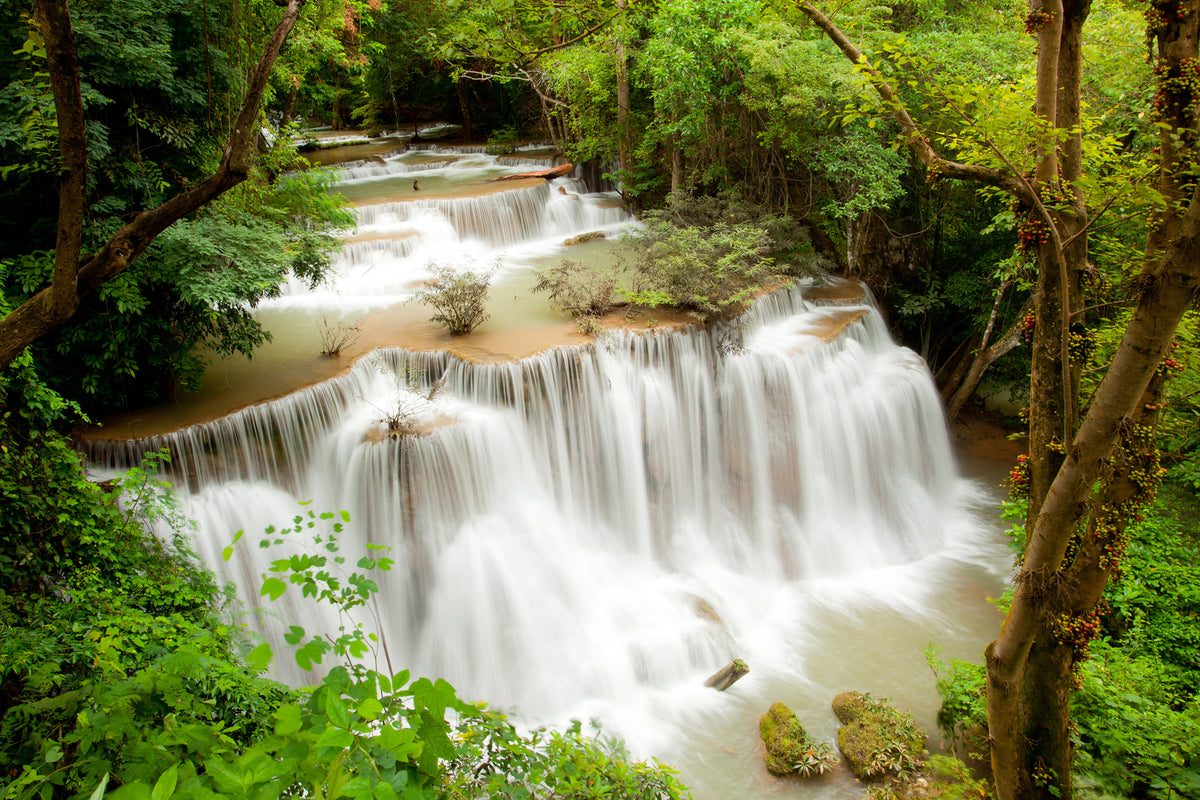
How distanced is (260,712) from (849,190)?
1075 cm

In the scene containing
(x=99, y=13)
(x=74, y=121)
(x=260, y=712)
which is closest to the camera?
(x=74, y=121)

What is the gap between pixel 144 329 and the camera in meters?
6.54

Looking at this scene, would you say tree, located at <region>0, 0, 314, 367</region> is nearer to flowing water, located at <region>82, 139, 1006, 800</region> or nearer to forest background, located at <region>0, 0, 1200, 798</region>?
forest background, located at <region>0, 0, 1200, 798</region>

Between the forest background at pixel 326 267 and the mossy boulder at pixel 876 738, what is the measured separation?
450mm

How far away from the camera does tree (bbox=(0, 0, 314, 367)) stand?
111 inches

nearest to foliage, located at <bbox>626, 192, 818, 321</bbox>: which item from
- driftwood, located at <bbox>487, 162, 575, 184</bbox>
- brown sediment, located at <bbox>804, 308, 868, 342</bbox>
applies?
brown sediment, located at <bbox>804, 308, 868, 342</bbox>

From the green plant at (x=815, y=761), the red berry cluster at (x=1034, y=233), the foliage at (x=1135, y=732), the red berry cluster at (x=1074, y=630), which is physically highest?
the red berry cluster at (x=1034, y=233)

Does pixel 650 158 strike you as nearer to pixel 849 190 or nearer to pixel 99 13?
pixel 849 190

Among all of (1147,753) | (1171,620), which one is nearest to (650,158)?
(1171,620)

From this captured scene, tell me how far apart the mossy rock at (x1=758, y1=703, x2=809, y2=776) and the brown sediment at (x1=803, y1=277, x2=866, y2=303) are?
24.9ft

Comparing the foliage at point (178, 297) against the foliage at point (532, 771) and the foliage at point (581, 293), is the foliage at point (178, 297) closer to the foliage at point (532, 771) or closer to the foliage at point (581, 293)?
the foliage at point (581, 293)

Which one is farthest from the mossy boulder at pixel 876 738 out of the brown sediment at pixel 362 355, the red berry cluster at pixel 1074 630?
the brown sediment at pixel 362 355

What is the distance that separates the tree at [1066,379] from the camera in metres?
3.30

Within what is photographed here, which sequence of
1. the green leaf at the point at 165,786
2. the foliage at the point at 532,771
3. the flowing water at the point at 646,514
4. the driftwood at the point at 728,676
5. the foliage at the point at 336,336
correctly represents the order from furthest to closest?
1. the foliage at the point at 336,336
2. the driftwood at the point at 728,676
3. the flowing water at the point at 646,514
4. the foliage at the point at 532,771
5. the green leaf at the point at 165,786
